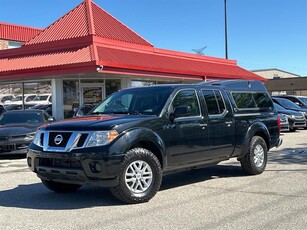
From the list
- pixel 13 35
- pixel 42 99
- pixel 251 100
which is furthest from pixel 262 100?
pixel 13 35

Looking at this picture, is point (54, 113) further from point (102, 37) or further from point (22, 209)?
point (22, 209)

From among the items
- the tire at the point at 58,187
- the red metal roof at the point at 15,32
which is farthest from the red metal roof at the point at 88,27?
the tire at the point at 58,187

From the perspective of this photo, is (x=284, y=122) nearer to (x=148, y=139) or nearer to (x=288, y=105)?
(x=288, y=105)

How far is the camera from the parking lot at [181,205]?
5.53 m

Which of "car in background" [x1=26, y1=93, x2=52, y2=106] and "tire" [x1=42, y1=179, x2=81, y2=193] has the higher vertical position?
"car in background" [x1=26, y1=93, x2=52, y2=106]

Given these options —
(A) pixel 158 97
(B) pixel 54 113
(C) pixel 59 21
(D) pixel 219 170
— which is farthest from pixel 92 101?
(A) pixel 158 97

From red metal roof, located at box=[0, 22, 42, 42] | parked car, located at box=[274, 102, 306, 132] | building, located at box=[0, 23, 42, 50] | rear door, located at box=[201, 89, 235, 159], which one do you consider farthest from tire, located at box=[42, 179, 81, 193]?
red metal roof, located at box=[0, 22, 42, 42]

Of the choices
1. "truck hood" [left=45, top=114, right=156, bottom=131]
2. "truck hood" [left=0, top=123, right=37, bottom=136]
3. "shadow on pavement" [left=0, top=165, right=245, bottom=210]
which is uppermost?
"truck hood" [left=45, top=114, right=156, bottom=131]

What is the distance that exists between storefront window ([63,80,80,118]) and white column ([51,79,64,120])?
0.67 feet

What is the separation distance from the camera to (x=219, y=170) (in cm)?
971

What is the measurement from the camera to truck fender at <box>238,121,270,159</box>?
28.5 ft

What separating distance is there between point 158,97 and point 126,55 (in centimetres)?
1448

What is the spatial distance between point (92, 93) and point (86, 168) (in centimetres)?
1673

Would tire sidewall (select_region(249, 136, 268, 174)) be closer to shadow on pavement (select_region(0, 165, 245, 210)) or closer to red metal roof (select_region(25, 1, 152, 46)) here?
shadow on pavement (select_region(0, 165, 245, 210))
